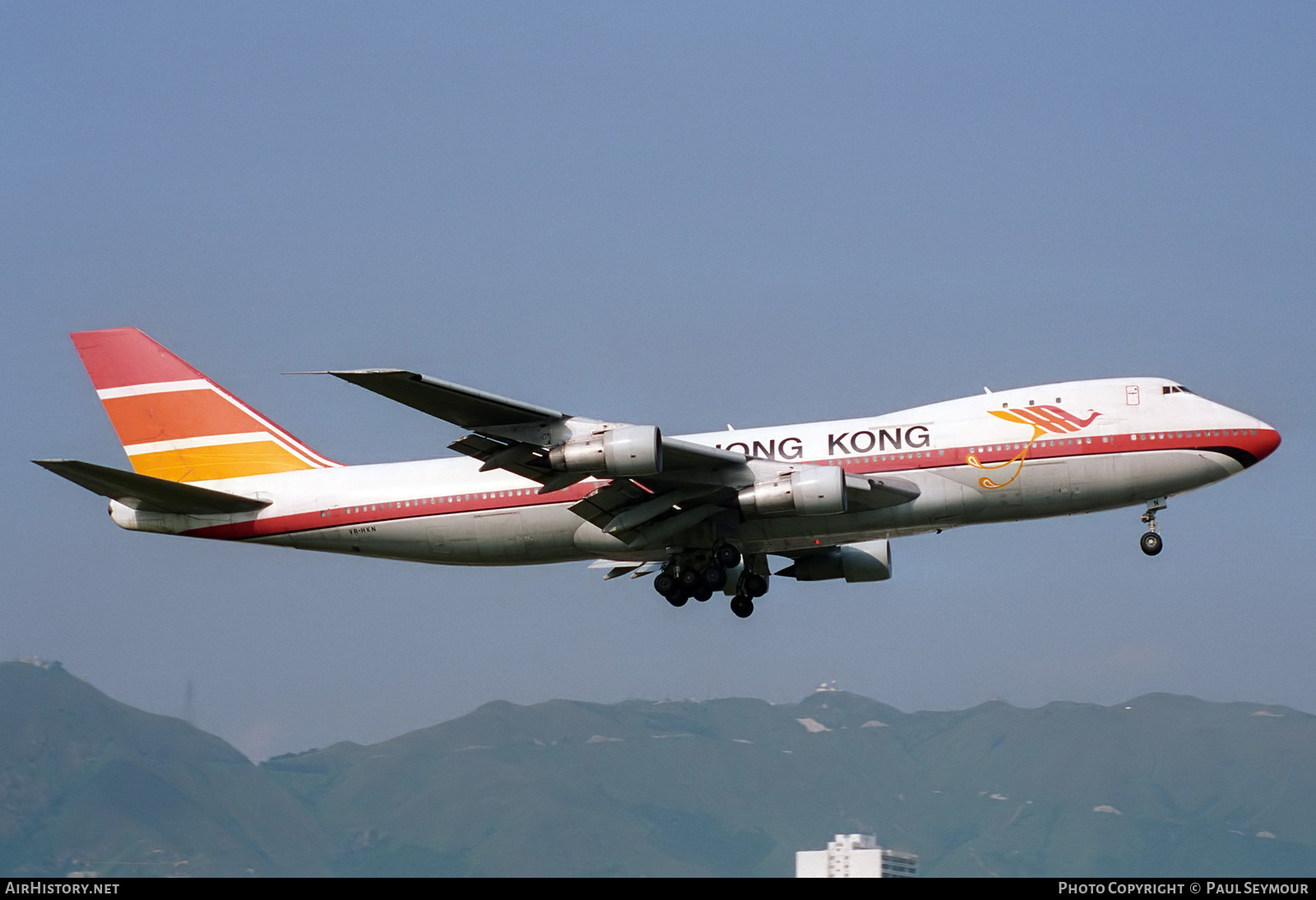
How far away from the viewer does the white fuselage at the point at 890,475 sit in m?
37.4

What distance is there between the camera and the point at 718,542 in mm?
39125

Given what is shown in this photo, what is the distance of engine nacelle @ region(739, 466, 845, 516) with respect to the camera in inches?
1415

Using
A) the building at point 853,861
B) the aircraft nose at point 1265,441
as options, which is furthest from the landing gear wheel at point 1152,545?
the building at point 853,861

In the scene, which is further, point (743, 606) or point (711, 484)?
point (743, 606)

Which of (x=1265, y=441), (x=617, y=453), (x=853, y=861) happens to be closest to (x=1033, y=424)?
(x=1265, y=441)

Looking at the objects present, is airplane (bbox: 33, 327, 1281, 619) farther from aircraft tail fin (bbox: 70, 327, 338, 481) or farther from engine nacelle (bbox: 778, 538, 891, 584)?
engine nacelle (bbox: 778, 538, 891, 584)

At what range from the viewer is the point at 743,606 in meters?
42.1

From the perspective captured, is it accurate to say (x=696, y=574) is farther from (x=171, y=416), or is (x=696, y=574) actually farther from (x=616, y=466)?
(x=171, y=416)

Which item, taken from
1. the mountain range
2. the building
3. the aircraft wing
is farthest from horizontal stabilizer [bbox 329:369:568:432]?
the mountain range

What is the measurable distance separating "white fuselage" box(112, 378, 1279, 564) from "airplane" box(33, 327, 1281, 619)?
0.05m

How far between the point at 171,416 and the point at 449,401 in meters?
13.1

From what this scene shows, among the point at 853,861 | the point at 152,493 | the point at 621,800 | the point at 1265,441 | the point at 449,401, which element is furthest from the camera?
the point at 621,800

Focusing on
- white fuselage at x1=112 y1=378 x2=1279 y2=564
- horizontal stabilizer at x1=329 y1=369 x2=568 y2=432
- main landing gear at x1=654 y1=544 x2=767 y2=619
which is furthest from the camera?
main landing gear at x1=654 y1=544 x2=767 y2=619

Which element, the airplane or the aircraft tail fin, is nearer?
the airplane
